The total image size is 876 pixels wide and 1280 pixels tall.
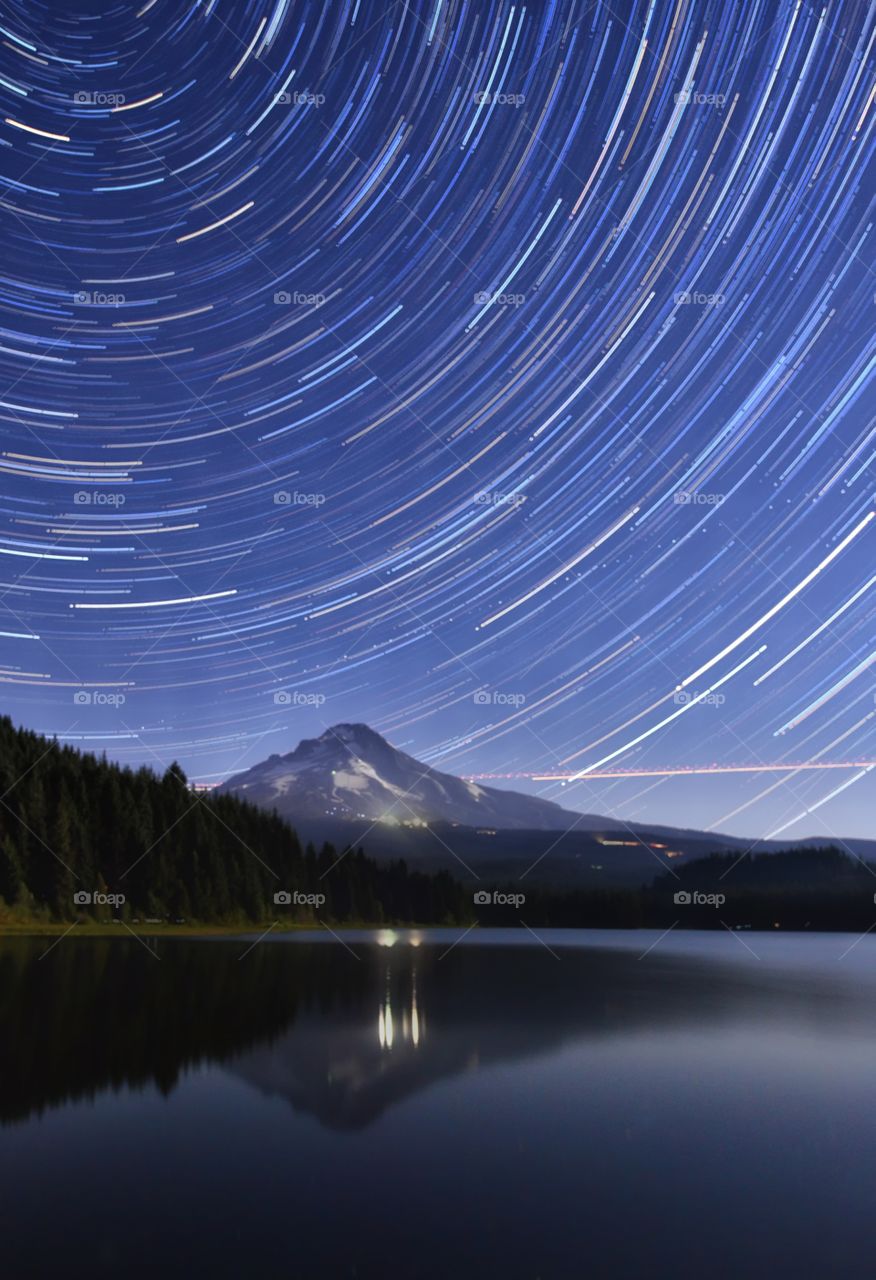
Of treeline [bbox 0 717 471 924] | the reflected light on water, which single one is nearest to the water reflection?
the reflected light on water

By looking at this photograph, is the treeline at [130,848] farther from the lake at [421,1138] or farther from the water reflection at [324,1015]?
the lake at [421,1138]

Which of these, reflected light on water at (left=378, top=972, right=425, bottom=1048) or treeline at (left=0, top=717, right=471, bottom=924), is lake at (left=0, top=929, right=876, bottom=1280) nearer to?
reflected light on water at (left=378, top=972, right=425, bottom=1048)

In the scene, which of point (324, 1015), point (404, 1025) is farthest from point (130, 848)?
point (404, 1025)

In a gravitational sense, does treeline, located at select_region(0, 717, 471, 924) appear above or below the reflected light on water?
above

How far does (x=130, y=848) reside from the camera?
370 ft

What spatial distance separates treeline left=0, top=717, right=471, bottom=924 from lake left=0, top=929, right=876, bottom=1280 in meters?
61.8

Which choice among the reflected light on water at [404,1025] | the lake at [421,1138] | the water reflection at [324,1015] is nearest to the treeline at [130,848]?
the water reflection at [324,1015]

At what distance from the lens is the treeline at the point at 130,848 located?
9790 centimetres

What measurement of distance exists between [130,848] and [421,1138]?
100597 millimetres

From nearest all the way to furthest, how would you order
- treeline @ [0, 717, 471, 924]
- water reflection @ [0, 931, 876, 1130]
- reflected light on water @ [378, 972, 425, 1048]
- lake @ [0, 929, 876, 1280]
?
lake @ [0, 929, 876, 1280]
water reflection @ [0, 931, 876, 1130]
reflected light on water @ [378, 972, 425, 1048]
treeline @ [0, 717, 471, 924]

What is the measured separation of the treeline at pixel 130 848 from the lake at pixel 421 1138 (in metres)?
61.8

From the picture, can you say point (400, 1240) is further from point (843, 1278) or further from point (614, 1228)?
point (843, 1278)

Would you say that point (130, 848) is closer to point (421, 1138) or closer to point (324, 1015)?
point (324, 1015)

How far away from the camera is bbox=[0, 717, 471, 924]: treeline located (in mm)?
97900
